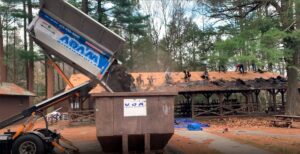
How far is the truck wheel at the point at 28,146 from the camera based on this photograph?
9.89 meters

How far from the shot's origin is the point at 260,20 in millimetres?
22141

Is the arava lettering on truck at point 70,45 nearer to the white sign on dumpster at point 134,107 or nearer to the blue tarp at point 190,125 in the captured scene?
the white sign on dumpster at point 134,107

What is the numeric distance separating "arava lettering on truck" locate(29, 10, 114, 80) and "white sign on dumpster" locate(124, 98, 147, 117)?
4.89ft

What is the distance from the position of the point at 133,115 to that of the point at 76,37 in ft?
8.68

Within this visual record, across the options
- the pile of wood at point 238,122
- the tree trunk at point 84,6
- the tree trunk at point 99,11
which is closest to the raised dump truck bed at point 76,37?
the pile of wood at point 238,122

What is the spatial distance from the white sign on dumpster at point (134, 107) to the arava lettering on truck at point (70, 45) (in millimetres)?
1490

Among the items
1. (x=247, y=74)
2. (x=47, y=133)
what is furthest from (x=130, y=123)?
(x=247, y=74)

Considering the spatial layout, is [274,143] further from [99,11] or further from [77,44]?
[99,11]

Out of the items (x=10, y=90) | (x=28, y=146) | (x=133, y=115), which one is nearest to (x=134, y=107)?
(x=133, y=115)

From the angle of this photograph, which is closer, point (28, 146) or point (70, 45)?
point (70, 45)

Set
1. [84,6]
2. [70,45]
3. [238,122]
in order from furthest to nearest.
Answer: [84,6] → [238,122] → [70,45]

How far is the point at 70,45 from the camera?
9.56 m

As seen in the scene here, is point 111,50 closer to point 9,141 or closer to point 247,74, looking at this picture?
point 9,141

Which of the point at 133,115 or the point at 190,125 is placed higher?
the point at 133,115
